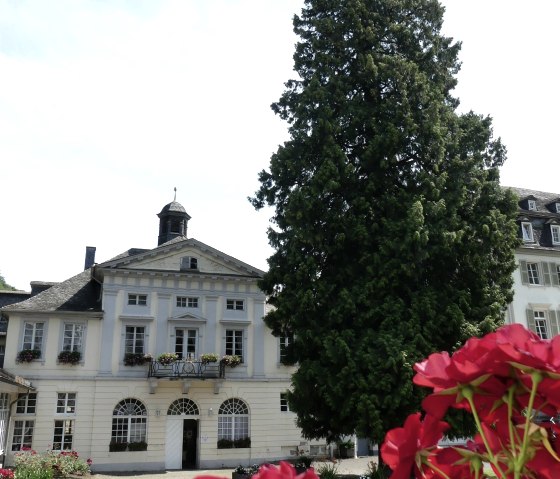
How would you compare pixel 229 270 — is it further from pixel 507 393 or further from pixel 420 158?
pixel 507 393

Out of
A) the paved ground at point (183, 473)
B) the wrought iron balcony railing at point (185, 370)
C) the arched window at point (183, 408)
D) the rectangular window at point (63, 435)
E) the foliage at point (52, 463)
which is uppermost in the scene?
the wrought iron balcony railing at point (185, 370)

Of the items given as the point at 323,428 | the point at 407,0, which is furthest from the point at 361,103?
the point at 323,428

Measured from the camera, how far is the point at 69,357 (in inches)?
1094

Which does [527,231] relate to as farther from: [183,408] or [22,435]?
[22,435]

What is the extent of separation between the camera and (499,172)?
1894 cm

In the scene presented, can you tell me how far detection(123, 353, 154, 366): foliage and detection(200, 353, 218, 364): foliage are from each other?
264 centimetres

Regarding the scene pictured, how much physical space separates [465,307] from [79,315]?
20492 millimetres

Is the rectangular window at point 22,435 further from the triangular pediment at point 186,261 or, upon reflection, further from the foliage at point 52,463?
the triangular pediment at point 186,261

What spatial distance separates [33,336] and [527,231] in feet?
95.1

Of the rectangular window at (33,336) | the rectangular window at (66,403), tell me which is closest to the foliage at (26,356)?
the rectangular window at (33,336)

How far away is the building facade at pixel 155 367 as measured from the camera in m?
27.1

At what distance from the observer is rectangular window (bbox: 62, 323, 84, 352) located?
93.1 feet

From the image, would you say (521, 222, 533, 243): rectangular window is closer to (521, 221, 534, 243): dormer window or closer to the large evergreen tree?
(521, 221, 534, 243): dormer window

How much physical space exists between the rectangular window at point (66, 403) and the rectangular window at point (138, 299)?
545 cm
